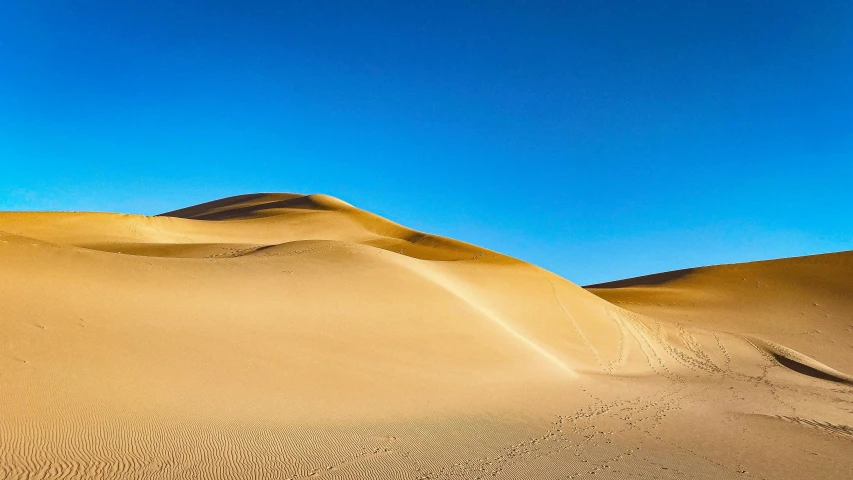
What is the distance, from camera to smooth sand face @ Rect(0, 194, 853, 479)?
7.01 m

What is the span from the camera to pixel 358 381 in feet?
36.0

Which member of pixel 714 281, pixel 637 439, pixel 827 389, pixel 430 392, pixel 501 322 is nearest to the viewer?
pixel 637 439

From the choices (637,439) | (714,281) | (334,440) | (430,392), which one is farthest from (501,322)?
(714,281)

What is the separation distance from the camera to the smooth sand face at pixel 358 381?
7012 mm

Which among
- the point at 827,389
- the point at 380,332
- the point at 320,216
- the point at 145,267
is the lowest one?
the point at 827,389

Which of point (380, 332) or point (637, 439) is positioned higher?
point (380, 332)

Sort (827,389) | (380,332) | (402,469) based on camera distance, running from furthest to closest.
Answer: (827,389)
(380,332)
(402,469)

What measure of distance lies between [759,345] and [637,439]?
1962 centimetres

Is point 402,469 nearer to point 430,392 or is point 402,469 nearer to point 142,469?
point 142,469

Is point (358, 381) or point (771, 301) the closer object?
point (358, 381)

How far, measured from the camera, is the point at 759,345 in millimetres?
25750

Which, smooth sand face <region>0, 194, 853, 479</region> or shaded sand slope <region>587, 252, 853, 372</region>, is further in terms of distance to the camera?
shaded sand slope <region>587, 252, 853, 372</region>

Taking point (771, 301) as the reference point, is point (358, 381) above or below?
below

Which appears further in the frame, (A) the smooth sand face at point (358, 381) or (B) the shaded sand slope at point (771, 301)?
(B) the shaded sand slope at point (771, 301)
